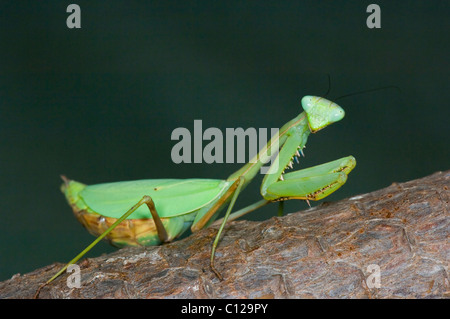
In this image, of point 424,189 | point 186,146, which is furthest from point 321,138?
point 424,189

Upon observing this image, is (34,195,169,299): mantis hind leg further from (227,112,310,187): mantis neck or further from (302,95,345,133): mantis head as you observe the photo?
(302,95,345,133): mantis head

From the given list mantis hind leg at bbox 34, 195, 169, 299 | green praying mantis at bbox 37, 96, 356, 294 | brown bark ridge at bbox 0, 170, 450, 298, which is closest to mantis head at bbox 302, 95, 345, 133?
green praying mantis at bbox 37, 96, 356, 294

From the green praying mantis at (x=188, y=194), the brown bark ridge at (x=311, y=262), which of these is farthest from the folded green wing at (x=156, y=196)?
the brown bark ridge at (x=311, y=262)

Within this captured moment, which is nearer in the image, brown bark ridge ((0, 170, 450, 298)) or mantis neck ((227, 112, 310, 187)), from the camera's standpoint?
brown bark ridge ((0, 170, 450, 298))

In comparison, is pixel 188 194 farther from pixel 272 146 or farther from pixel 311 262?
pixel 311 262

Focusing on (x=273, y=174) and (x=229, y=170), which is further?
(x=229, y=170)

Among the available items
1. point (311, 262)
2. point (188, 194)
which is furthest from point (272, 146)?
point (311, 262)
